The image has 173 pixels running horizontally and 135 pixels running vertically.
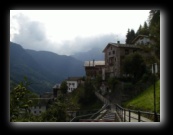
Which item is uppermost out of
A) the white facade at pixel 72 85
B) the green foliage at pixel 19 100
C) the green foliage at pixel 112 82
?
the green foliage at pixel 19 100

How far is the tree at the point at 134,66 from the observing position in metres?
27.6

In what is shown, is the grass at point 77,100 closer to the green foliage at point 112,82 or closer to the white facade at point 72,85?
the white facade at point 72,85

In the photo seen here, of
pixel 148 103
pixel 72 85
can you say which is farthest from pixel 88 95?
pixel 148 103

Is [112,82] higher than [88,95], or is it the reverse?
[112,82]

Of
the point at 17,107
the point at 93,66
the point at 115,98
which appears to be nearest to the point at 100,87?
the point at 115,98

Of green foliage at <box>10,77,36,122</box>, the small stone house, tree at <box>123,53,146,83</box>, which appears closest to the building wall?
the small stone house

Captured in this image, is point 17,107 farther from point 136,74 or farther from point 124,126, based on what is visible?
point 136,74

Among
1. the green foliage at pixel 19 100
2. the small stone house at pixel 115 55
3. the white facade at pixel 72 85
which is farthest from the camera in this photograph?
the white facade at pixel 72 85

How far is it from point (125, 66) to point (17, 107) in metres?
26.4

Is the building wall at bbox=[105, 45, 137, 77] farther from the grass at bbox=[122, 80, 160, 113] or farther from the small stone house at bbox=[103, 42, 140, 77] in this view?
the grass at bbox=[122, 80, 160, 113]

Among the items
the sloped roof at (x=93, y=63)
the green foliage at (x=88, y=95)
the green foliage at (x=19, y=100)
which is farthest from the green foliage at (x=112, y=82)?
the green foliage at (x=19, y=100)

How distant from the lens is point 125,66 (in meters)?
29.7

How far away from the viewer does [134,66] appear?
28.6 meters

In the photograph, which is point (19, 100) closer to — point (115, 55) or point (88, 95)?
point (88, 95)
